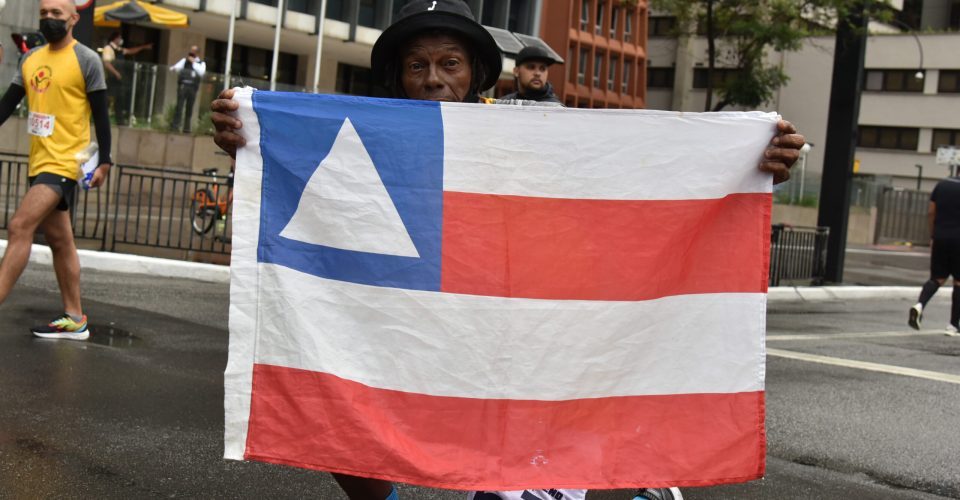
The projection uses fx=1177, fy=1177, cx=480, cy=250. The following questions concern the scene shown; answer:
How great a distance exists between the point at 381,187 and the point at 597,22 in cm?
6546

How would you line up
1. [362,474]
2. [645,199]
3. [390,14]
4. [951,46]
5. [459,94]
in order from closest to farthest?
[362,474] < [645,199] < [459,94] < [390,14] < [951,46]

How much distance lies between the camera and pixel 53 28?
23.1 feet

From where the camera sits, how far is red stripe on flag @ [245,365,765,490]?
9.62ft

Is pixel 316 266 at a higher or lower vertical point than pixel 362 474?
higher

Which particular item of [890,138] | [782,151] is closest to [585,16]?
[890,138]

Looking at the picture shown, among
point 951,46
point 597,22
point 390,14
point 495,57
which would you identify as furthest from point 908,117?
point 495,57

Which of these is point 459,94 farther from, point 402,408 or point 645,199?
point 402,408

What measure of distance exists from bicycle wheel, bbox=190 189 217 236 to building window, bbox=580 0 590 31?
5165 centimetres

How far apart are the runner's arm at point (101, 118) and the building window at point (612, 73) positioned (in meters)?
62.4

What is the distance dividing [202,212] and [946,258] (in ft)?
29.0

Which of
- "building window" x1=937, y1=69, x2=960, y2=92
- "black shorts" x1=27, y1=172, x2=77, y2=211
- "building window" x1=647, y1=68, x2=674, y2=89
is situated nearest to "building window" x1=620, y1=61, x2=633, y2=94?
"building window" x1=647, y1=68, x2=674, y2=89

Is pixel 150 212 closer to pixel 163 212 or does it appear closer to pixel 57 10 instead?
pixel 163 212

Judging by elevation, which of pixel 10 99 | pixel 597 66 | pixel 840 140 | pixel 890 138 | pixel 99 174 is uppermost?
pixel 597 66

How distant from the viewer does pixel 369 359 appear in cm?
300
